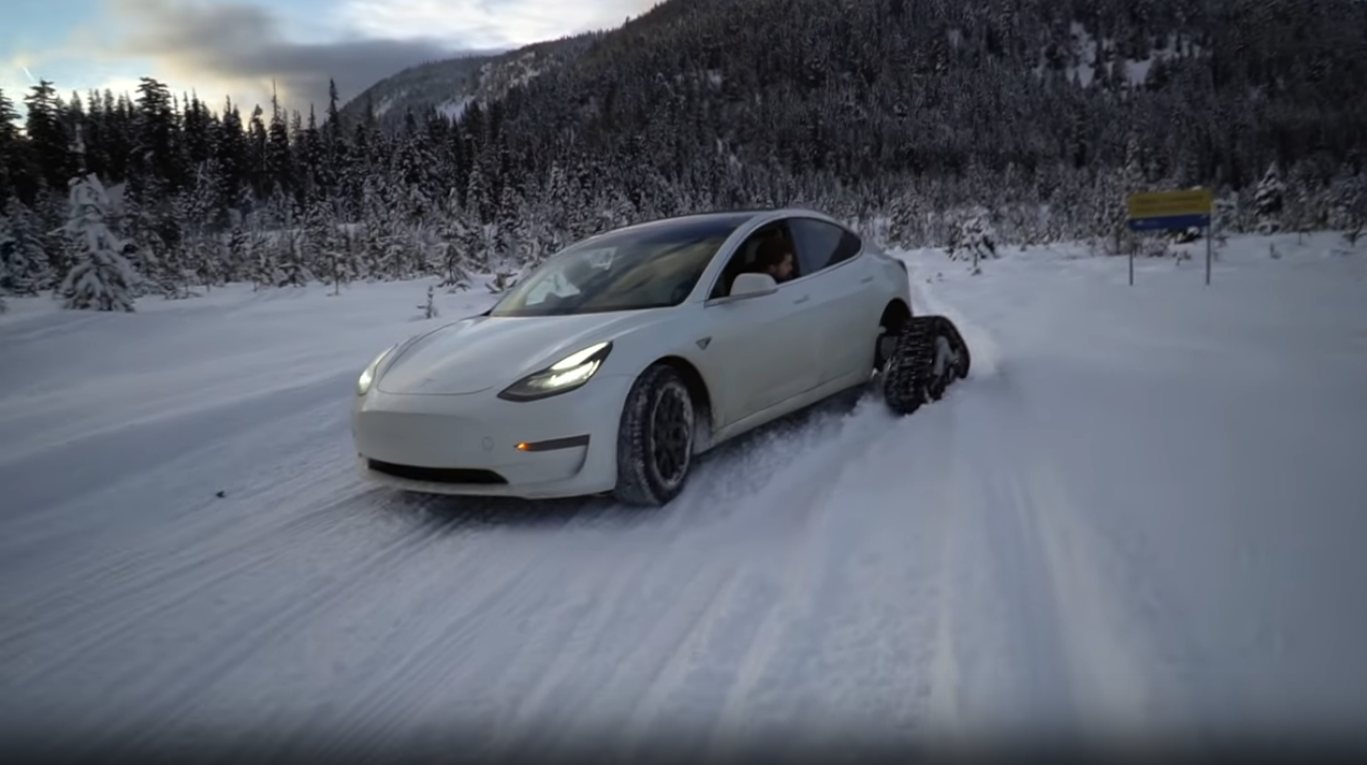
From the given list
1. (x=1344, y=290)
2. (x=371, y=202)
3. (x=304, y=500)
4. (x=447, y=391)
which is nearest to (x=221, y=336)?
(x=304, y=500)

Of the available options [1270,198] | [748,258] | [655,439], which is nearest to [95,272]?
[748,258]

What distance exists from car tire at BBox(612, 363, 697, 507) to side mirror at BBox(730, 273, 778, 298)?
64 cm

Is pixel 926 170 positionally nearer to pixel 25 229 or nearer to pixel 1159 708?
pixel 25 229

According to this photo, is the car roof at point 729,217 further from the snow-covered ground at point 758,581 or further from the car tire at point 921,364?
the snow-covered ground at point 758,581

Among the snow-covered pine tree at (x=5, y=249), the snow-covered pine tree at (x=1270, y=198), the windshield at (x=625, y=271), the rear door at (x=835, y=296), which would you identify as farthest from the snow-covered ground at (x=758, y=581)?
the snow-covered pine tree at (x=1270, y=198)

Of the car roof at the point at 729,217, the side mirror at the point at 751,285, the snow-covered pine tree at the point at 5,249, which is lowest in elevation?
the side mirror at the point at 751,285

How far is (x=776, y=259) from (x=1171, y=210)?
38.4ft

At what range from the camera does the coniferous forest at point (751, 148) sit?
1883 cm

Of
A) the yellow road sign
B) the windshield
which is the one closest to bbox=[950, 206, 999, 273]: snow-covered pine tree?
the yellow road sign

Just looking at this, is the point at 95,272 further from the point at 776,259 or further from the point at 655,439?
the point at 655,439

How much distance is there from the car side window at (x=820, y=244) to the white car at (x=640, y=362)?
0.05 feet

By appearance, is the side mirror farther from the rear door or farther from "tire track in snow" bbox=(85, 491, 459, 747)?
"tire track in snow" bbox=(85, 491, 459, 747)

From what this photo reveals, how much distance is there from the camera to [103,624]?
10.5ft

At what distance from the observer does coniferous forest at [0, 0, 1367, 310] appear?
18828 mm
